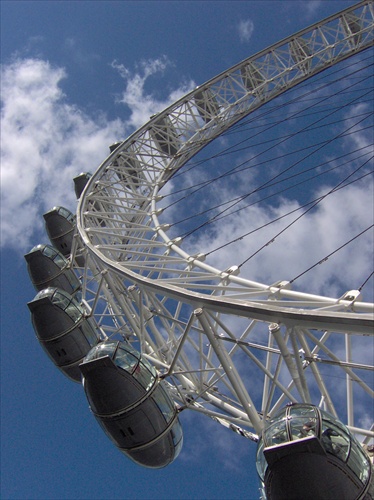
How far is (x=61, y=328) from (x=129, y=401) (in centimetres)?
658

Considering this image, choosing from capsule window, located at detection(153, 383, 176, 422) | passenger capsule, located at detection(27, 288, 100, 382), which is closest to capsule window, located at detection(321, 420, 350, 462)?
capsule window, located at detection(153, 383, 176, 422)

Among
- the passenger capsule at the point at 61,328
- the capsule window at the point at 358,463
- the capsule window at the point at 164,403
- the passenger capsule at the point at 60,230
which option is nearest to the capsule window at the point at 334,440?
the capsule window at the point at 358,463

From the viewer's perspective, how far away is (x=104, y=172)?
27469 mm

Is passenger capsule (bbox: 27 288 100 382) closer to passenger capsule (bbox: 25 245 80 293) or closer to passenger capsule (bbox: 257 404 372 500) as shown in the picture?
passenger capsule (bbox: 25 245 80 293)

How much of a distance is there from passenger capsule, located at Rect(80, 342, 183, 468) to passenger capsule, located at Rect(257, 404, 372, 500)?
4.36 meters

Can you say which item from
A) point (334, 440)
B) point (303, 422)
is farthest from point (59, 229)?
point (334, 440)

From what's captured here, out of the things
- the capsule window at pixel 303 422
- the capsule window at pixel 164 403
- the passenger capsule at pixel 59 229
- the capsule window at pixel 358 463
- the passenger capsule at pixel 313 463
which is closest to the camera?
the passenger capsule at pixel 313 463

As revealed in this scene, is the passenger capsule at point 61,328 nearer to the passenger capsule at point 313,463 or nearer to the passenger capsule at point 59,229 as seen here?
the passenger capsule at point 59,229

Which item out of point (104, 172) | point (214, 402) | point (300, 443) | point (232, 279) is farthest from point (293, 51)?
point (300, 443)

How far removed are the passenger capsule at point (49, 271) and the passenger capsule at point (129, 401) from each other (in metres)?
11.5

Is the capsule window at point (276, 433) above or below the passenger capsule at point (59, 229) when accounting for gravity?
below

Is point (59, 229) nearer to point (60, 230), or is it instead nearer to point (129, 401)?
point (60, 230)

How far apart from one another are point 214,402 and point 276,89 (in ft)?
62.8

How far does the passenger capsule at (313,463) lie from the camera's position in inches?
383
